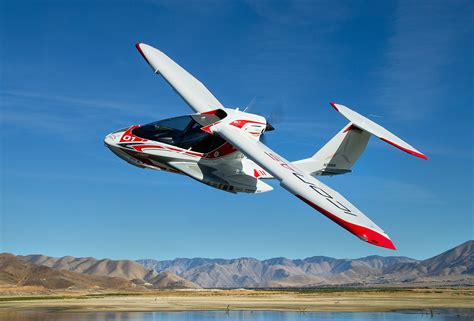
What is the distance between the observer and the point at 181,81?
44.4 meters

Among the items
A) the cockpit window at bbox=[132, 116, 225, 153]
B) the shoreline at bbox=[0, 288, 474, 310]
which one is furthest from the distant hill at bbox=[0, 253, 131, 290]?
the cockpit window at bbox=[132, 116, 225, 153]

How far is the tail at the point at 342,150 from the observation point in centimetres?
4100

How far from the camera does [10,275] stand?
170 meters

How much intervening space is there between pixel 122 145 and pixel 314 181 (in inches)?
465

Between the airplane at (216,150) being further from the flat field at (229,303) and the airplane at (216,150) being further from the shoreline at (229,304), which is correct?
the flat field at (229,303)

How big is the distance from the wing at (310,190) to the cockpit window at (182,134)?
1.05 metres

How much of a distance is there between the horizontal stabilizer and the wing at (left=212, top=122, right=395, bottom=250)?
909 centimetres

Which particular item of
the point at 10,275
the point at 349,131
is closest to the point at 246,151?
the point at 349,131

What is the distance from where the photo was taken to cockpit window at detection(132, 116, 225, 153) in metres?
32.6

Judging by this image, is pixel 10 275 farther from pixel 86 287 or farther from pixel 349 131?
pixel 349 131

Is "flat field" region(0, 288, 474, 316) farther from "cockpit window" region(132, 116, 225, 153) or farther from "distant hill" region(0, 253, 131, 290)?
"distant hill" region(0, 253, 131, 290)

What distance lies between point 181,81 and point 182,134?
12.7 metres

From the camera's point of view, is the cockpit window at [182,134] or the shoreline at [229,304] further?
the shoreline at [229,304]

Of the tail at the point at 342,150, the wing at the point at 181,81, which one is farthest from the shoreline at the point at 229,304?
the wing at the point at 181,81
